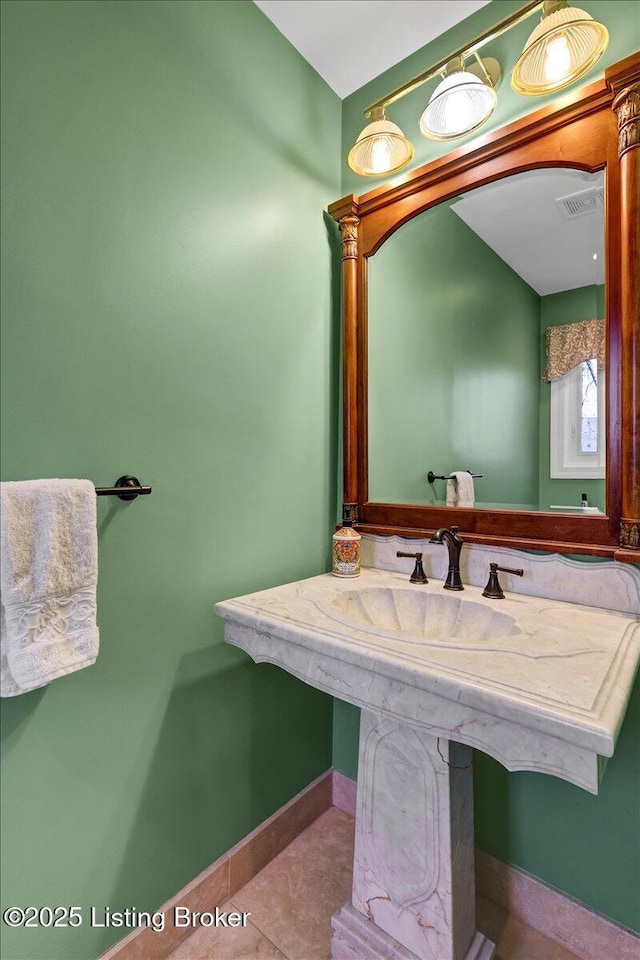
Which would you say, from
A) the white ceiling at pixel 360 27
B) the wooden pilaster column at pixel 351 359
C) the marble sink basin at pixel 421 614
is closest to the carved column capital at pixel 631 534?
the marble sink basin at pixel 421 614

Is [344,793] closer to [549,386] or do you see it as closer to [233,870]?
[233,870]

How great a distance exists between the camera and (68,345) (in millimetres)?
877

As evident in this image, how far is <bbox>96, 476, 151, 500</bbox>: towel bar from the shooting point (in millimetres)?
911

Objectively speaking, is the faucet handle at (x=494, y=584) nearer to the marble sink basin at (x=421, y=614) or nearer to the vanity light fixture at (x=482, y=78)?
the marble sink basin at (x=421, y=614)

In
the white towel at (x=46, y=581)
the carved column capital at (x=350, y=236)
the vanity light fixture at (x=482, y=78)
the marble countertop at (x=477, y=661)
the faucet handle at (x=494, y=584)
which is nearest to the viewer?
the marble countertop at (x=477, y=661)

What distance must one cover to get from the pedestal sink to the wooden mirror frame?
19 centimetres

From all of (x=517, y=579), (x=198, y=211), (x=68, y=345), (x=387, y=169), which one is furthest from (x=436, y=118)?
(x=517, y=579)

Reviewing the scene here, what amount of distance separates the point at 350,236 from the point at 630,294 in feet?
2.86

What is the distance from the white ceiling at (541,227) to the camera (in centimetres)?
108

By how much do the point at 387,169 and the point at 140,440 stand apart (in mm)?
1121

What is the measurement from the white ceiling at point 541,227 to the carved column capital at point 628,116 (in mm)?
73

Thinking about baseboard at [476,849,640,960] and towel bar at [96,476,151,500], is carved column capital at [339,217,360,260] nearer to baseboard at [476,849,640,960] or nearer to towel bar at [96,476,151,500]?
towel bar at [96,476,151,500]

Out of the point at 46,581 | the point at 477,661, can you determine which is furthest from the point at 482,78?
the point at 46,581

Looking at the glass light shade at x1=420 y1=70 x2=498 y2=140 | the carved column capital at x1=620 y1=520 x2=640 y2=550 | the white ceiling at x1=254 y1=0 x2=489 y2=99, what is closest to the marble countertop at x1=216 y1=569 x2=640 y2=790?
the carved column capital at x1=620 y1=520 x2=640 y2=550
